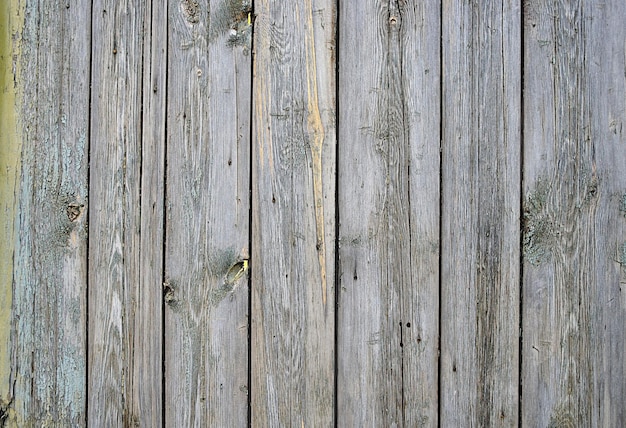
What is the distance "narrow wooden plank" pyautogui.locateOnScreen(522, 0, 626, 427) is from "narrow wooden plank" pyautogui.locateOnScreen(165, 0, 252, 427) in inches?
25.6

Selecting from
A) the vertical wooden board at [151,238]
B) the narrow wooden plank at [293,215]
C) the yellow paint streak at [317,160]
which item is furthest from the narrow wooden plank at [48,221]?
the yellow paint streak at [317,160]

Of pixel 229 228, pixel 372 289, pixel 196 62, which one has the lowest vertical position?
pixel 372 289

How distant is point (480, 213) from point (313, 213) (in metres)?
0.38

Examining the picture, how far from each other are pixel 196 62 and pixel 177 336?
25.3 inches

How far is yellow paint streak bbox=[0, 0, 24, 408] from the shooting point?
1.22 meters

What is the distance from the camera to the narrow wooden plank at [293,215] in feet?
3.84

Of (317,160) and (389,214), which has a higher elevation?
(317,160)

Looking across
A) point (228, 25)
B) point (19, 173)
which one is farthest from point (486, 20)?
point (19, 173)

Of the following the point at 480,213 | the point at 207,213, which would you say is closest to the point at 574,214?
the point at 480,213

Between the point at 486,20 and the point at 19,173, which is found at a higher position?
the point at 486,20

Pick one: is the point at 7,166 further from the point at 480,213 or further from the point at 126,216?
the point at 480,213

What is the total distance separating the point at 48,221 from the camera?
1.22 metres

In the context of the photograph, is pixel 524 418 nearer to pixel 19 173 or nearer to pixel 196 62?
pixel 196 62

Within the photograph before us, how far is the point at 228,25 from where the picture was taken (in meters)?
1.20
